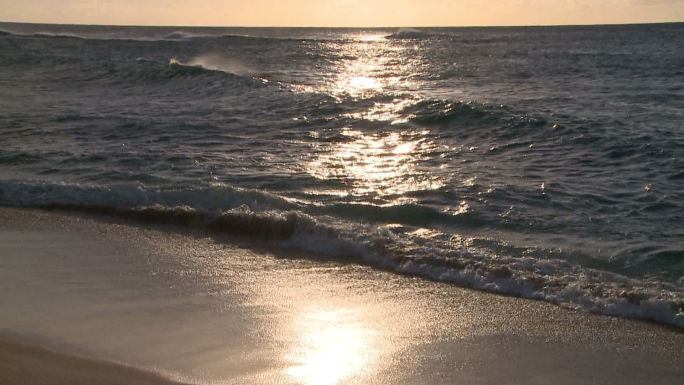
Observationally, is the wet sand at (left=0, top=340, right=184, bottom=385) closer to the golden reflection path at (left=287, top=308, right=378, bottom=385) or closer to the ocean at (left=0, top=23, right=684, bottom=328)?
the golden reflection path at (left=287, top=308, right=378, bottom=385)

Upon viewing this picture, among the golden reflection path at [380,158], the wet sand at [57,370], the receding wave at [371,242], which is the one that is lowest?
the wet sand at [57,370]

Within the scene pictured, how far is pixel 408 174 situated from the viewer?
1110cm

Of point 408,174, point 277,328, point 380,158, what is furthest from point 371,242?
point 380,158

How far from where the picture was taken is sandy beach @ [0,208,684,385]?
4691 mm

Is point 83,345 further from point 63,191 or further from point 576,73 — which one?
point 576,73

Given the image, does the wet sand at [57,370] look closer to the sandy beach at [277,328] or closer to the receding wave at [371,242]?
the sandy beach at [277,328]

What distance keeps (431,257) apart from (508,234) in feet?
4.37

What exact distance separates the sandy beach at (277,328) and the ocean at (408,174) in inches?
24.7

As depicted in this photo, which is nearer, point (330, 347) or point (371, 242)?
point (330, 347)

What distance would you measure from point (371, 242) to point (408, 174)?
3474 millimetres

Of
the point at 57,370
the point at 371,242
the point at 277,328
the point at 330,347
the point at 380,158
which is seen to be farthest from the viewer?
the point at 380,158

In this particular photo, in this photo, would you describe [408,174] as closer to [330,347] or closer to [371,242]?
[371,242]

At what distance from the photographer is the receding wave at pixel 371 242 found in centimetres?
640

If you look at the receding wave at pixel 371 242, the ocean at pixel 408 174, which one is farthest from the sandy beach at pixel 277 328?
the ocean at pixel 408 174
